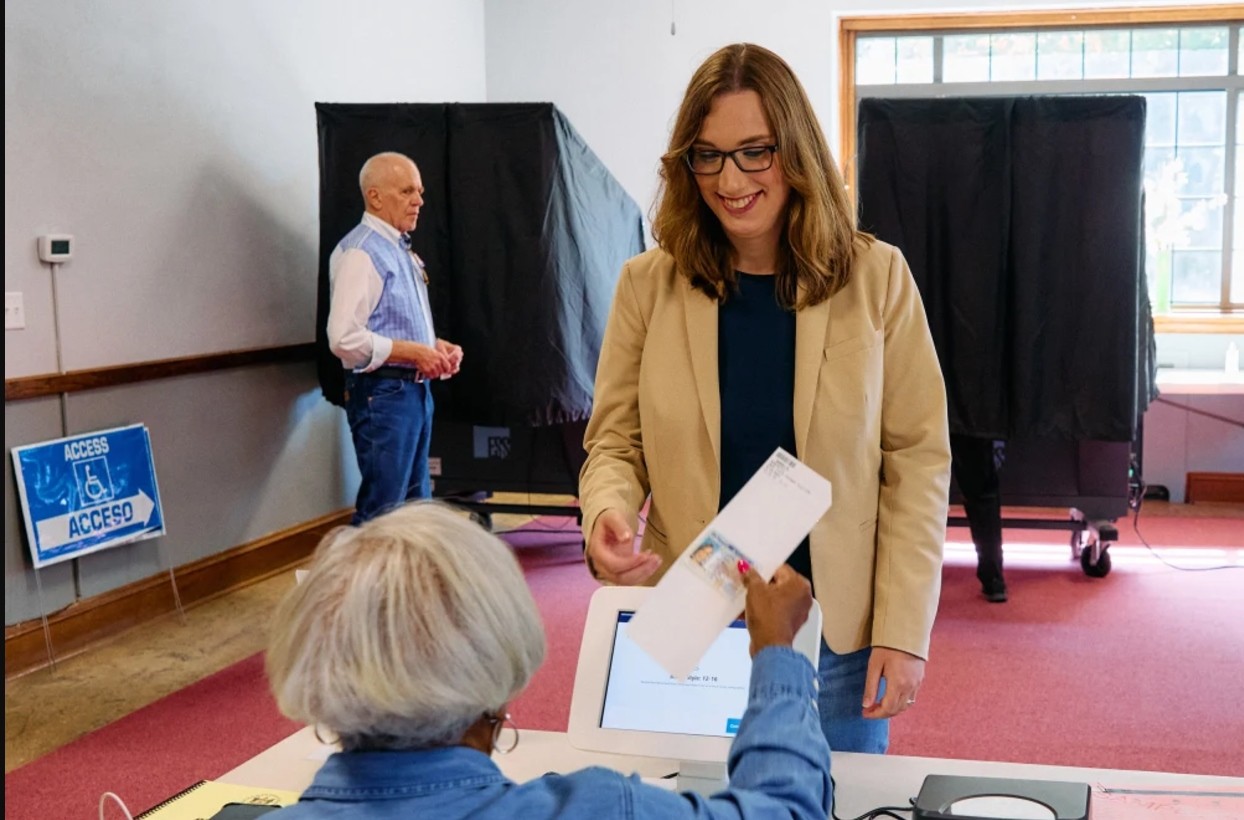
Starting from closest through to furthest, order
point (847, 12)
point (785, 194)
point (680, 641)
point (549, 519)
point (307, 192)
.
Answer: point (680, 641)
point (785, 194)
point (307, 192)
point (549, 519)
point (847, 12)

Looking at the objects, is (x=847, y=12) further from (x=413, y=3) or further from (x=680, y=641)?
(x=680, y=641)

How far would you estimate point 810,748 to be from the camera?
1022 mm

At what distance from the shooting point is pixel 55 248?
12.3ft

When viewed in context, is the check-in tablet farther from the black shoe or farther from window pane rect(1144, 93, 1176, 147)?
window pane rect(1144, 93, 1176, 147)

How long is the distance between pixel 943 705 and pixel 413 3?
4341 mm

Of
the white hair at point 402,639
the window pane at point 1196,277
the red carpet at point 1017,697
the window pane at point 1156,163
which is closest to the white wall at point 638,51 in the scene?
the window pane at point 1156,163

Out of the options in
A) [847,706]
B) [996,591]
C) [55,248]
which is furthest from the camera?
[996,591]

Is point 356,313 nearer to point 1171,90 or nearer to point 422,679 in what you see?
point 422,679

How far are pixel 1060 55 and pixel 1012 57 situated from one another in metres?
0.24

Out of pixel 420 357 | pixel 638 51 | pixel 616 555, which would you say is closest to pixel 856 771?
pixel 616 555

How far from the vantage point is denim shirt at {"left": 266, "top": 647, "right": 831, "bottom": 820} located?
903 millimetres

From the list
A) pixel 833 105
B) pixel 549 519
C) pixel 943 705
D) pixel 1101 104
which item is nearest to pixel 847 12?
pixel 833 105

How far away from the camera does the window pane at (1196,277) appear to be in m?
6.64

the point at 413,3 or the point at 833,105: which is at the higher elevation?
the point at 413,3
